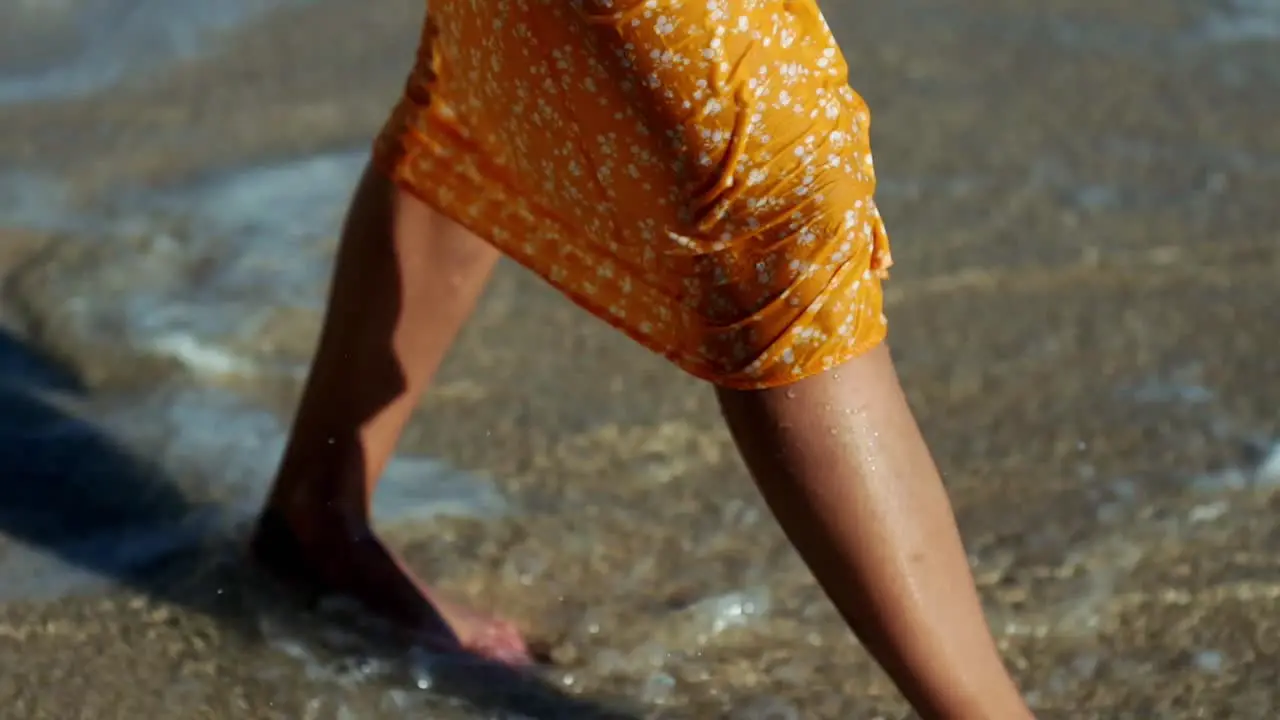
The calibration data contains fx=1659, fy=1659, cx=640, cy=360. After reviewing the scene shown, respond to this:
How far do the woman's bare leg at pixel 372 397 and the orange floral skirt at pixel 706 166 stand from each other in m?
0.35

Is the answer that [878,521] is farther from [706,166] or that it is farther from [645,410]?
[645,410]

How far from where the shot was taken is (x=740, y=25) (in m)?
1.33

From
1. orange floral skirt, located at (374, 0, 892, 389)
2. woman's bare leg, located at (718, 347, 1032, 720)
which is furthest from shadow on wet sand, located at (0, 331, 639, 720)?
orange floral skirt, located at (374, 0, 892, 389)

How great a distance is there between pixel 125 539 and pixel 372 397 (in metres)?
0.45

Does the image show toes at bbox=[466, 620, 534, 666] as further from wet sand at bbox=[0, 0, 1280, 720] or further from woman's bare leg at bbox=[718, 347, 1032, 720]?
woman's bare leg at bbox=[718, 347, 1032, 720]

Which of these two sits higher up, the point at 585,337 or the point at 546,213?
the point at 546,213

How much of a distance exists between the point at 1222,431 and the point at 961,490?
404 millimetres

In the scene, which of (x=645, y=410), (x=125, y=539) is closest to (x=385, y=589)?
(x=125, y=539)

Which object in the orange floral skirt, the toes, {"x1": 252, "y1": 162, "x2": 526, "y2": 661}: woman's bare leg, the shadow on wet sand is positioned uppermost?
the orange floral skirt

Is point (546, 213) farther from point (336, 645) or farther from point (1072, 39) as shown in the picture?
point (1072, 39)

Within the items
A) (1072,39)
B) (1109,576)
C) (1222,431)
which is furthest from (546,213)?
(1072,39)

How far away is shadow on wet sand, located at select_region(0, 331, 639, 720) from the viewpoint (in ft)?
6.32

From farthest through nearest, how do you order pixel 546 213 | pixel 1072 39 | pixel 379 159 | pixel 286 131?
pixel 1072 39 → pixel 286 131 → pixel 379 159 → pixel 546 213

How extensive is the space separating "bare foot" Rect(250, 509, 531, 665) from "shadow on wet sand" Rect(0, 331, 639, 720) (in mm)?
33
